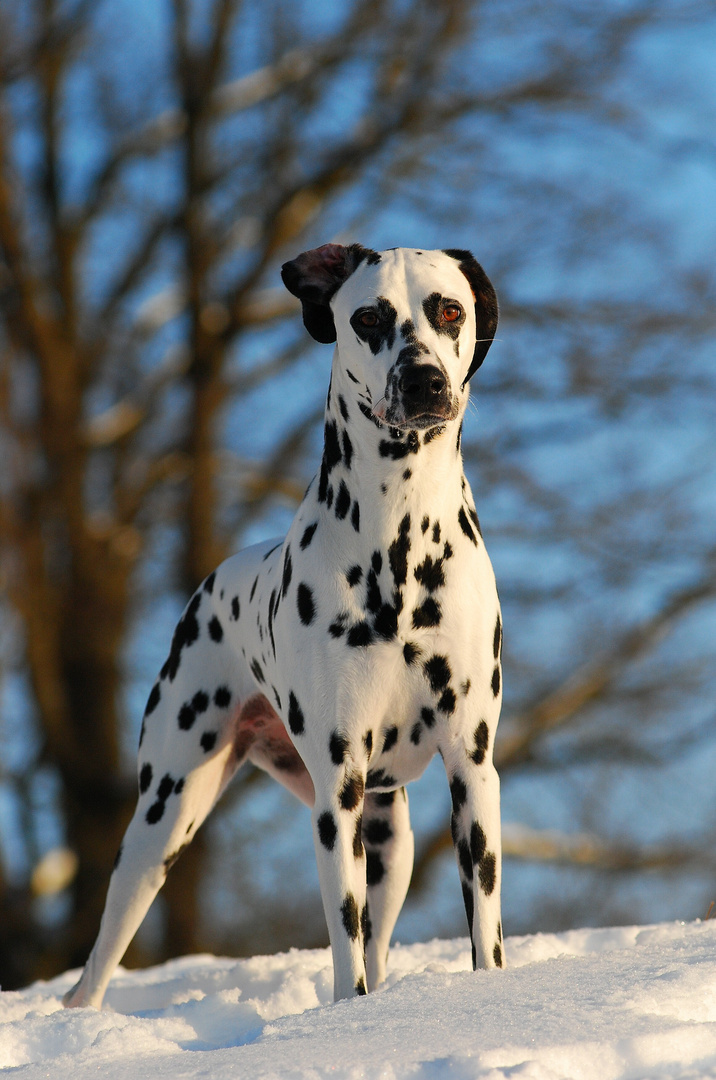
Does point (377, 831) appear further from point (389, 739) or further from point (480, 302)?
point (480, 302)

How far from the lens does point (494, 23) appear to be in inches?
497

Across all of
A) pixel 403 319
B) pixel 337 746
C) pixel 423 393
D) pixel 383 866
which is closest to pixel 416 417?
pixel 423 393

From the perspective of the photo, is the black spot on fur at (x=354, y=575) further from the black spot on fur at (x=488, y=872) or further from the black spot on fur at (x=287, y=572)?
the black spot on fur at (x=488, y=872)

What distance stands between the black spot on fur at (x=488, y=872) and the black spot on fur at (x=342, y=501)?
113cm

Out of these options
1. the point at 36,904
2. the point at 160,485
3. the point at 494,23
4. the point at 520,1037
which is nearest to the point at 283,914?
the point at 36,904

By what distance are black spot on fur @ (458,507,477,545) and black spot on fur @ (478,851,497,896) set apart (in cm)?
97

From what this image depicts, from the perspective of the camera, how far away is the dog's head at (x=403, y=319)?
333cm

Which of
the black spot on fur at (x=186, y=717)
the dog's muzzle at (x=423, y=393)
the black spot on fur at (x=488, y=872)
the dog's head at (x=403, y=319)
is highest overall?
the dog's head at (x=403, y=319)

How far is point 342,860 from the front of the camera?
3498mm

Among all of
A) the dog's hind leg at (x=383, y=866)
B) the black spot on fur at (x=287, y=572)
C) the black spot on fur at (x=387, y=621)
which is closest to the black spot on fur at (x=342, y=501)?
the black spot on fur at (x=287, y=572)

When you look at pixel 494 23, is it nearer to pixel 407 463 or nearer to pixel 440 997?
pixel 407 463

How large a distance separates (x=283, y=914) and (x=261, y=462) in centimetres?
494

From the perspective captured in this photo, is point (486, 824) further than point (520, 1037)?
Yes

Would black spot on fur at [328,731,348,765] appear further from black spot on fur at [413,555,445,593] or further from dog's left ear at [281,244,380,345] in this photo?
dog's left ear at [281,244,380,345]
